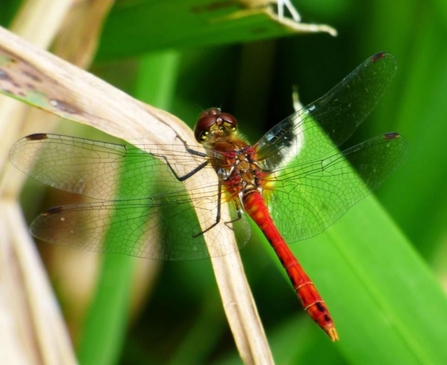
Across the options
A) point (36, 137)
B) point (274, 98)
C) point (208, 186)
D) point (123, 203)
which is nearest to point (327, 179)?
point (208, 186)

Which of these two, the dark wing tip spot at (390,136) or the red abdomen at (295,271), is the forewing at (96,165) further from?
the dark wing tip spot at (390,136)

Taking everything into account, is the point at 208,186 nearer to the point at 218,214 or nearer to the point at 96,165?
the point at 218,214

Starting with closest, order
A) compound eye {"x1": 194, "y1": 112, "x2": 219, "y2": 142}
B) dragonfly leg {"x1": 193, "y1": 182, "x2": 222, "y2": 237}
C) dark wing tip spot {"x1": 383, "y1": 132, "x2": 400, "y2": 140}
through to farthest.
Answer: dragonfly leg {"x1": 193, "y1": 182, "x2": 222, "y2": 237} → dark wing tip spot {"x1": 383, "y1": 132, "x2": 400, "y2": 140} → compound eye {"x1": 194, "y1": 112, "x2": 219, "y2": 142}

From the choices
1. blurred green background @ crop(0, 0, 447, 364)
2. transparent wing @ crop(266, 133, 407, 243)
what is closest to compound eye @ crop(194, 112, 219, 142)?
blurred green background @ crop(0, 0, 447, 364)

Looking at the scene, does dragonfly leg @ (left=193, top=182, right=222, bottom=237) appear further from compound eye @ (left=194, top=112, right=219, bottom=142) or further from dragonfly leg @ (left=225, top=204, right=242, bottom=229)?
compound eye @ (left=194, top=112, right=219, bottom=142)

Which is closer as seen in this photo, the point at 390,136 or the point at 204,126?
the point at 390,136

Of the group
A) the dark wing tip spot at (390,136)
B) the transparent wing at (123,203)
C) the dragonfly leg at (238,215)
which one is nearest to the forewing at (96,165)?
the transparent wing at (123,203)
